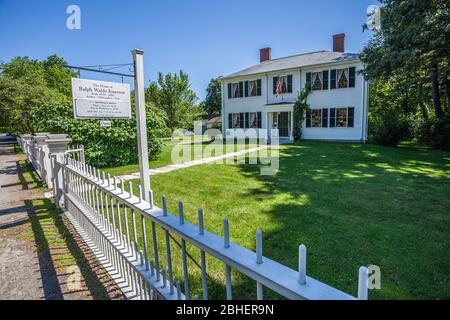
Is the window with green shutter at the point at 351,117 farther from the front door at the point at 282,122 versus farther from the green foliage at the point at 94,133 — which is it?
the green foliage at the point at 94,133

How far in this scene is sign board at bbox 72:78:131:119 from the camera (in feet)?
15.0

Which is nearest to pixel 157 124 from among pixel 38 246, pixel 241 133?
pixel 38 246

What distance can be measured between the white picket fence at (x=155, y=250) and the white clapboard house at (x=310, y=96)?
1581 cm

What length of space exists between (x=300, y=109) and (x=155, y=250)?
17.7 metres

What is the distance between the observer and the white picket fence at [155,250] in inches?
41.9

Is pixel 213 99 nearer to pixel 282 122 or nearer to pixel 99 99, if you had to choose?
pixel 282 122

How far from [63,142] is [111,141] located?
16.4ft

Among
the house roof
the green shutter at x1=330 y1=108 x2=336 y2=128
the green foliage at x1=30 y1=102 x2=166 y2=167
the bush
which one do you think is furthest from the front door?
the green foliage at x1=30 y1=102 x2=166 y2=167

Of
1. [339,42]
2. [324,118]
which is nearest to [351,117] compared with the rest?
[324,118]

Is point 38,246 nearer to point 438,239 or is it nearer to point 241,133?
point 438,239

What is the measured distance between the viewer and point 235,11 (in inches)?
360

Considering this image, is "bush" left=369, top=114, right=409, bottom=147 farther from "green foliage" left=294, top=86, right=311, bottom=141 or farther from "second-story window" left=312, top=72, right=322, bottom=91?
"second-story window" left=312, top=72, right=322, bottom=91

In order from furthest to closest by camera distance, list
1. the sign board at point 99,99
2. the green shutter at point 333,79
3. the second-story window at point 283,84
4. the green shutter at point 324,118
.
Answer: the second-story window at point 283,84 → the green shutter at point 324,118 → the green shutter at point 333,79 → the sign board at point 99,99

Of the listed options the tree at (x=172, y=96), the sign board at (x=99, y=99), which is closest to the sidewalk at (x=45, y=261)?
the sign board at (x=99, y=99)
